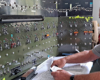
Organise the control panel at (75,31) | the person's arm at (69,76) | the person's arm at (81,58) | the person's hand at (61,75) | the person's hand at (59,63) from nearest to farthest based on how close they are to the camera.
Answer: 1. the person's arm at (69,76)
2. the person's hand at (61,75)
3. the person's hand at (59,63)
4. the person's arm at (81,58)
5. the control panel at (75,31)

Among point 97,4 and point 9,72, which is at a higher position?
point 97,4

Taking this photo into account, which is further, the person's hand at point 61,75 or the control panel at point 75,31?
the control panel at point 75,31

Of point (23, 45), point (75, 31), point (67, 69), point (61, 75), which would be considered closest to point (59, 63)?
point (67, 69)

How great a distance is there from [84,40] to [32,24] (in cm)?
97

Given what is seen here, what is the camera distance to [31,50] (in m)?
1.47

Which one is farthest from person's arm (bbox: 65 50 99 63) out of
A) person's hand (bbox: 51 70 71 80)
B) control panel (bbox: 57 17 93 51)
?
control panel (bbox: 57 17 93 51)

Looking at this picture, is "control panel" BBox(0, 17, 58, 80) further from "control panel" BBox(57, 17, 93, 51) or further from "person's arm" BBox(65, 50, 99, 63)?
"person's arm" BBox(65, 50, 99, 63)

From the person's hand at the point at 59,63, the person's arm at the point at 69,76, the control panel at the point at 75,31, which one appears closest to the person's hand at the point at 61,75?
the person's arm at the point at 69,76

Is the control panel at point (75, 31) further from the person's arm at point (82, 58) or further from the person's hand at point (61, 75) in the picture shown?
the person's hand at point (61, 75)

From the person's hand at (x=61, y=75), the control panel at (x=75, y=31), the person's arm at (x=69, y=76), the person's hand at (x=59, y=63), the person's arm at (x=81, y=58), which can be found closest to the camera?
the person's arm at (x=69, y=76)

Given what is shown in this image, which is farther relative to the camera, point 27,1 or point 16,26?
point 27,1

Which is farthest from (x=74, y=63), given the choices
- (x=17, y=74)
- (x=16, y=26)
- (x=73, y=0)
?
(x=73, y=0)

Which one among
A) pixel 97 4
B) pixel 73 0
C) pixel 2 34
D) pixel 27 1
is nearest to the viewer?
pixel 2 34

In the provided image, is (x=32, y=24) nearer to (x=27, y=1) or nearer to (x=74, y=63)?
(x=27, y=1)
